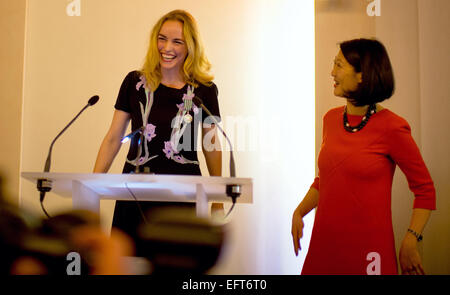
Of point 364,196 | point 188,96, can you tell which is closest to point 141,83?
point 188,96

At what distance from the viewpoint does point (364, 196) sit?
1754mm

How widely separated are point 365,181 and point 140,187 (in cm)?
76

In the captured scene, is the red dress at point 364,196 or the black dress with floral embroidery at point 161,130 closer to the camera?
the red dress at point 364,196

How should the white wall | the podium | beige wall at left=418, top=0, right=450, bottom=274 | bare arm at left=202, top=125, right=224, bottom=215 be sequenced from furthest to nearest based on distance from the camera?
the white wall < beige wall at left=418, top=0, right=450, bottom=274 < bare arm at left=202, top=125, right=224, bottom=215 < the podium

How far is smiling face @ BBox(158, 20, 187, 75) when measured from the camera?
2.48 metres

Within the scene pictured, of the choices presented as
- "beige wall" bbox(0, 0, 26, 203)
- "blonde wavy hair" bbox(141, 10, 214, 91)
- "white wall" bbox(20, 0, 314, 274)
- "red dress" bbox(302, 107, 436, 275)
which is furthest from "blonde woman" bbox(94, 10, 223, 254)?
"beige wall" bbox(0, 0, 26, 203)

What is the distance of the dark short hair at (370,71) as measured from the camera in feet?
5.93

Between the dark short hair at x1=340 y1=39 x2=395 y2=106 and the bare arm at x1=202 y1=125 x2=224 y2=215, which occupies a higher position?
the dark short hair at x1=340 y1=39 x2=395 y2=106

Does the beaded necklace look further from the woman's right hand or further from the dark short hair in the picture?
the woman's right hand

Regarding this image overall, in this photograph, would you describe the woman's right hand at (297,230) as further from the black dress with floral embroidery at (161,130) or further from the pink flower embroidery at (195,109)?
the pink flower embroidery at (195,109)

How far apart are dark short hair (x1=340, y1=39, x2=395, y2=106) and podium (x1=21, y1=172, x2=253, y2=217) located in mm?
A: 523

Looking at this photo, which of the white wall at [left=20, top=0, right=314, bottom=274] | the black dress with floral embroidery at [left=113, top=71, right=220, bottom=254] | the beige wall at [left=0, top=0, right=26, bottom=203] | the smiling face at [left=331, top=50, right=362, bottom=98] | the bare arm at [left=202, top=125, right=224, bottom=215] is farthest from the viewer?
the white wall at [left=20, top=0, right=314, bottom=274]

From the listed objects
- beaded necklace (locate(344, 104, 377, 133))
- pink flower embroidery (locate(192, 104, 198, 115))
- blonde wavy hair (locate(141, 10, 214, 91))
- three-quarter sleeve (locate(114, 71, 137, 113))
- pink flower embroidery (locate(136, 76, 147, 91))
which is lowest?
beaded necklace (locate(344, 104, 377, 133))

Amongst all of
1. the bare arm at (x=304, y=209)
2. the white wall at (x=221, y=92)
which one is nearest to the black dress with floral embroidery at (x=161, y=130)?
the bare arm at (x=304, y=209)
